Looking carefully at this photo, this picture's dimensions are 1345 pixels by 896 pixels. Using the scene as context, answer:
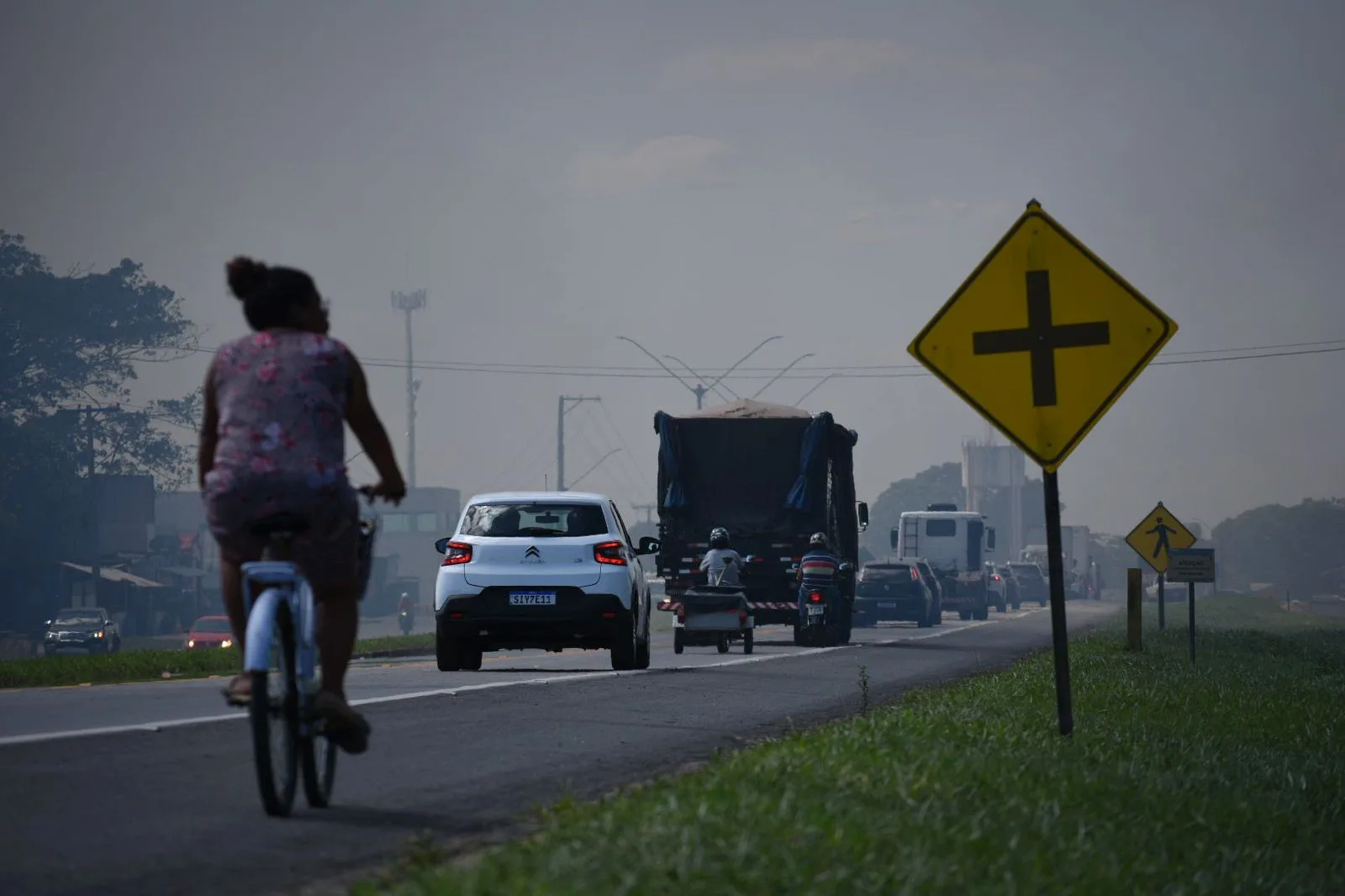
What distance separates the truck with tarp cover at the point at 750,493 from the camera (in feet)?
97.8

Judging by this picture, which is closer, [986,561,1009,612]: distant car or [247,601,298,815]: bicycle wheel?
[247,601,298,815]: bicycle wheel

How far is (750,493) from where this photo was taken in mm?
30125

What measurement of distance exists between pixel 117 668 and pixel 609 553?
22.2 feet

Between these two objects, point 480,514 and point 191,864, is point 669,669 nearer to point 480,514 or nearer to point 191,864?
point 480,514

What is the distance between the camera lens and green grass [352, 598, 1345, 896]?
18.1 feet

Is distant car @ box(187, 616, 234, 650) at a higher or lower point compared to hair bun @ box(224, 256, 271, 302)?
lower

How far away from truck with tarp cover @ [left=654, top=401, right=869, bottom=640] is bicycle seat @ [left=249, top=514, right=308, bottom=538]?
75.6ft

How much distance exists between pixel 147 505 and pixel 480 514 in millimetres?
71255

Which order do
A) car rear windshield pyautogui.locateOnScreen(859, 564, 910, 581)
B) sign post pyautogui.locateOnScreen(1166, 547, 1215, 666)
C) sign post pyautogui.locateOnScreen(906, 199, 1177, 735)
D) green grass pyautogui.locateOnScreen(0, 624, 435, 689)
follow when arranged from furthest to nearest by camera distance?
car rear windshield pyautogui.locateOnScreen(859, 564, 910, 581), sign post pyautogui.locateOnScreen(1166, 547, 1215, 666), green grass pyautogui.locateOnScreen(0, 624, 435, 689), sign post pyautogui.locateOnScreen(906, 199, 1177, 735)

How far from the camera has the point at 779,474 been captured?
98.8 ft

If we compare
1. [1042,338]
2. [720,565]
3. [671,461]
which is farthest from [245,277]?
[671,461]

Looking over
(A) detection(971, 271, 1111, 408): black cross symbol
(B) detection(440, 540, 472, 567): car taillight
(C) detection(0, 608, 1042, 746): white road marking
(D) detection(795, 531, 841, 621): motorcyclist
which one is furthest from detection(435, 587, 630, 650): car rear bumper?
(D) detection(795, 531, 841, 621): motorcyclist

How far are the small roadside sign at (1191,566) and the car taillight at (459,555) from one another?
11678mm

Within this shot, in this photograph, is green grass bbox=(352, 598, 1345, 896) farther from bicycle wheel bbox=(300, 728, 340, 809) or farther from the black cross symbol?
the black cross symbol
